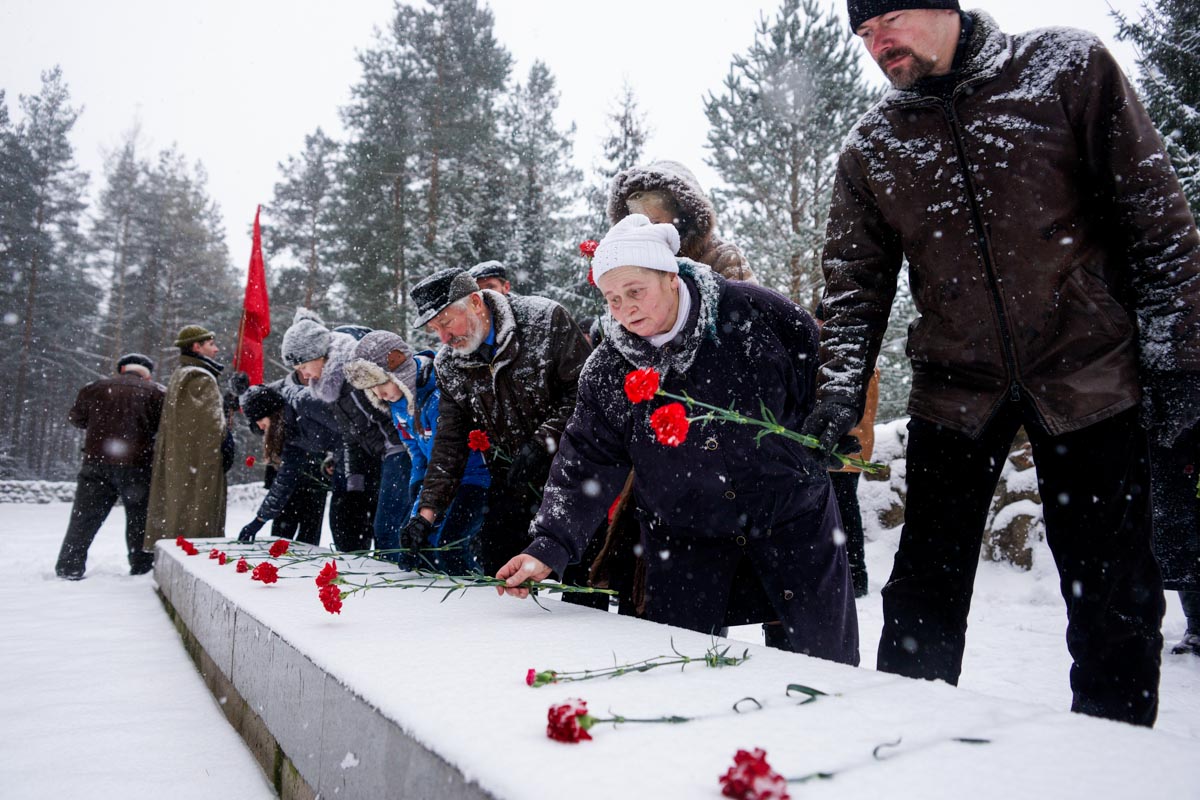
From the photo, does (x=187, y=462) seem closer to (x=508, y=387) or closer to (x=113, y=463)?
(x=113, y=463)

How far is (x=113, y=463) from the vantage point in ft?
21.5

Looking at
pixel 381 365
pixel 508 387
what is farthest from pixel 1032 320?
pixel 381 365

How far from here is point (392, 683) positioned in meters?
1.28

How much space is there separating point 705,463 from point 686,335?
0.36m

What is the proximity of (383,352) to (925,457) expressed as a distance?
138 inches

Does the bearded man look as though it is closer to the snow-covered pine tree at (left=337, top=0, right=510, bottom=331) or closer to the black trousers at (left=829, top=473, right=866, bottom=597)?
the black trousers at (left=829, top=473, right=866, bottom=597)

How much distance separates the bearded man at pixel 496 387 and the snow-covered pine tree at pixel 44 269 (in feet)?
96.6

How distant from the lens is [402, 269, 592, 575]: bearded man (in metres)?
3.09

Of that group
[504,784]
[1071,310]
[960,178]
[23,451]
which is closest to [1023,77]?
[960,178]

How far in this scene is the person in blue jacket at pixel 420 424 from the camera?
347 cm

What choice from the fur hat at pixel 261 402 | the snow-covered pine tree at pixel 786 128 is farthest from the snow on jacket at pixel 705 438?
the snow-covered pine tree at pixel 786 128

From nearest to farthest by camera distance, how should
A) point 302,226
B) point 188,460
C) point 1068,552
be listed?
1. point 1068,552
2. point 188,460
3. point 302,226

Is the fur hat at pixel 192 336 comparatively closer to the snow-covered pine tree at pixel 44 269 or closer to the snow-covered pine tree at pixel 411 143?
the snow-covered pine tree at pixel 411 143

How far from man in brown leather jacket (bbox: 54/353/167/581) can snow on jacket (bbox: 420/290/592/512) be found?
15.1ft
